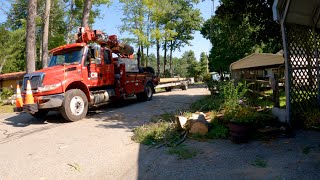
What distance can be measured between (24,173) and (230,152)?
12.7 feet

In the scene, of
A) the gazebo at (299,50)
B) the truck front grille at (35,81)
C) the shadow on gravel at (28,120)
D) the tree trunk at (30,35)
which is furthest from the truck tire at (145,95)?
the gazebo at (299,50)

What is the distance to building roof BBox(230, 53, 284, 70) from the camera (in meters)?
17.2

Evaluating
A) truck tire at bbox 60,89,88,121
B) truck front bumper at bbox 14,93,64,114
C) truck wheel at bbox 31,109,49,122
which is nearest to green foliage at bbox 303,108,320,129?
truck tire at bbox 60,89,88,121

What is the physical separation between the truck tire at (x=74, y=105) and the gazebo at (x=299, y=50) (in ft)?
22.5

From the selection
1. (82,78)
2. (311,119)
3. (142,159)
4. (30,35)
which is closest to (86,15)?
(30,35)

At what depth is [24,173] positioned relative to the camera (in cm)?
508

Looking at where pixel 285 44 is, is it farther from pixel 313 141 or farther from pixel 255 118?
pixel 313 141

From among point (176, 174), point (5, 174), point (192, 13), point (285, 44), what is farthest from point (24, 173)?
point (192, 13)

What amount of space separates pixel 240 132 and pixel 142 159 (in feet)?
7.12

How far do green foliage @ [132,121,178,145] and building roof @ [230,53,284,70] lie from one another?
11.3m

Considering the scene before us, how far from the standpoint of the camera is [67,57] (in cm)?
1123

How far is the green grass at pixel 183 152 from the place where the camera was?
5532mm

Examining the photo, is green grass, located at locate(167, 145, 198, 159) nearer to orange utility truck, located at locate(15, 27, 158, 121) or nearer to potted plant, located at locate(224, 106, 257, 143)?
potted plant, located at locate(224, 106, 257, 143)

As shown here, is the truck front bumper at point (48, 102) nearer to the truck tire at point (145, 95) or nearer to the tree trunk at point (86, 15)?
the truck tire at point (145, 95)
